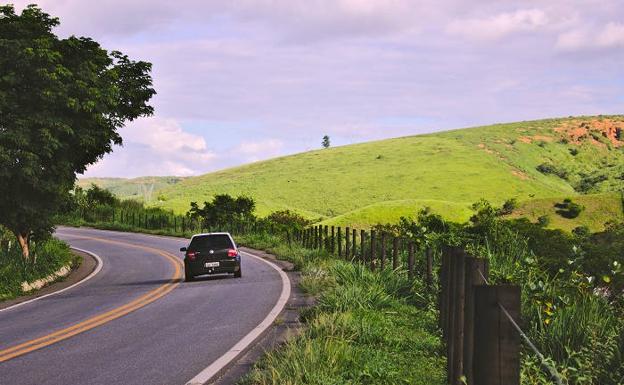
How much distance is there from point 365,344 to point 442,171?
365 ft

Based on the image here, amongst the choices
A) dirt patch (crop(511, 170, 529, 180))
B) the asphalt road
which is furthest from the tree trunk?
dirt patch (crop(511, 170, 529, 180))

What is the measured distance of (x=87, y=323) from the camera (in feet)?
44.2

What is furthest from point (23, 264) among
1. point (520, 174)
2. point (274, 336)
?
point (520, 174)

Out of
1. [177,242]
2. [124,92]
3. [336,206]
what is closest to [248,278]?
[124,92]

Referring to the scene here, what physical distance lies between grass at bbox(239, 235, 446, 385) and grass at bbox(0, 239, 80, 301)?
34.8ft

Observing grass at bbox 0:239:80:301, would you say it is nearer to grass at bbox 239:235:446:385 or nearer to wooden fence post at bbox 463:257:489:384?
grass at bbox 239:235:446:385

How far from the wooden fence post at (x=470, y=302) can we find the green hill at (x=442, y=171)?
80192 mm

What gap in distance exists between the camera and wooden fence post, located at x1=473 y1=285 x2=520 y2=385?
4633mm

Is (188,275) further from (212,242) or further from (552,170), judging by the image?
(552,170)

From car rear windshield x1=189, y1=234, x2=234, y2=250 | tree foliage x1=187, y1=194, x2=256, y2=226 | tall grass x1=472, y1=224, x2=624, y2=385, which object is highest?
tree foliage x1=187, y1=194, x2=256, y2=226

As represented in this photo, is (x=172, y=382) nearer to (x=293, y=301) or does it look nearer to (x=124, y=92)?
(x=293, y=301)

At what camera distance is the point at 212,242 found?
77.1ft

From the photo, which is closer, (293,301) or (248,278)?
(293,301)

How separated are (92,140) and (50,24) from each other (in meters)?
3.96
